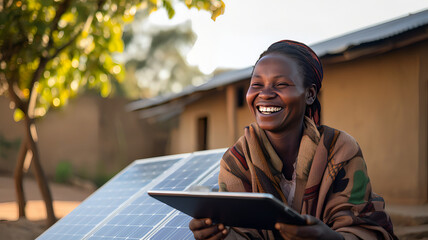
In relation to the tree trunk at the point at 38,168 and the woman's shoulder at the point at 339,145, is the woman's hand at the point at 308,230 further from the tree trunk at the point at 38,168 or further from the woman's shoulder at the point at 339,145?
the tree trunk at the point at 38,168

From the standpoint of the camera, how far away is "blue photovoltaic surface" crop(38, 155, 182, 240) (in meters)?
3.65

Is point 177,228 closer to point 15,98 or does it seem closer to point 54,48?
point 15,98

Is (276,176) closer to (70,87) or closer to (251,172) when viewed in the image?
(251,172)

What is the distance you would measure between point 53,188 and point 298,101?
49.8 feet

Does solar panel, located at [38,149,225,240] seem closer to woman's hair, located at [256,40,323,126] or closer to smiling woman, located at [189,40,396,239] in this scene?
smiling woman, located at [189,40,396,239]

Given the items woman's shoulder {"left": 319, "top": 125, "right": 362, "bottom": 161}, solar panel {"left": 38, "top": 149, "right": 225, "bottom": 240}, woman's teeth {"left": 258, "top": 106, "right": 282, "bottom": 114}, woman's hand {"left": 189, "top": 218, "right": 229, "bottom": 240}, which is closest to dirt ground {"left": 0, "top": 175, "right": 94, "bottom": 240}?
solar panel {"left": 38, "top": 149, "right": 225, "bottom": 240}

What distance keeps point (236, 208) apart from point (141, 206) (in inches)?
72.1

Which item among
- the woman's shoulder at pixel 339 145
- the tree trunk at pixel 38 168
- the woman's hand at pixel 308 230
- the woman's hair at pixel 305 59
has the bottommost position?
the tree trunk at pixel 38 168

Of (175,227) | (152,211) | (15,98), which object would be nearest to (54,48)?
(15,98)

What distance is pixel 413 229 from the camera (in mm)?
6488

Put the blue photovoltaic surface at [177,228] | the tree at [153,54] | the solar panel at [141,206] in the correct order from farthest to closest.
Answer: the tree at [153,54] → the solar panel at [141,206] → the blue photovoltaic surface at [177,228]

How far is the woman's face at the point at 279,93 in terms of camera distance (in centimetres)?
212

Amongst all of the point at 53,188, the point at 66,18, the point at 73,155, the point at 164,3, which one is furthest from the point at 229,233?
the point at 73,155

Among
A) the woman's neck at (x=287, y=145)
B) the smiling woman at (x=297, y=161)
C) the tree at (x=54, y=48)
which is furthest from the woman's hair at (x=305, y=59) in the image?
the tree at (x=54, y=48)
